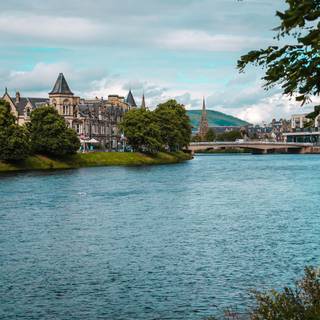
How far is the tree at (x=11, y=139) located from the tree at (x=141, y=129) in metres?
36.3

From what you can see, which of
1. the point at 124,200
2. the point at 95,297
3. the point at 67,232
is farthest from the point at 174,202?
the point at 95,297

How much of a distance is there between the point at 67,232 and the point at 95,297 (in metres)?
16.4

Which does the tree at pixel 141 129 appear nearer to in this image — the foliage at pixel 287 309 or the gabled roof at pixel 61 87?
the gabled roof at pixel 61 87

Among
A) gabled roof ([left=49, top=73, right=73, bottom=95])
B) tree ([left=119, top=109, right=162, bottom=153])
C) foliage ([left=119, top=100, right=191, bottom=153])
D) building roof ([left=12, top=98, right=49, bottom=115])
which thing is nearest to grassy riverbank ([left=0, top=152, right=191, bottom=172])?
foliage ([left=119, top=100, right=191, bottom=153])

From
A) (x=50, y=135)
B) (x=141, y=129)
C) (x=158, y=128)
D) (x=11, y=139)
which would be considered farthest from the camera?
(x=158, y=128)

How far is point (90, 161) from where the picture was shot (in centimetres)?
12719

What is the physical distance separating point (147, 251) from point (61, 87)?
146854 mm

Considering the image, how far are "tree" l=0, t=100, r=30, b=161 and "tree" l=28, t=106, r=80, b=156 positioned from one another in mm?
5920

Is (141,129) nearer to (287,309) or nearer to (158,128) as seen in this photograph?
(158,128)

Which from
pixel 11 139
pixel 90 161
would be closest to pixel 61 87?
pixel 90 161

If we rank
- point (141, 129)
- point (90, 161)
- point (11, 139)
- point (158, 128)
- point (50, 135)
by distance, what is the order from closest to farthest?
point (11, 139) → point (50, 135) → point (90, 161) → point (141, 129) → point (158, 128)

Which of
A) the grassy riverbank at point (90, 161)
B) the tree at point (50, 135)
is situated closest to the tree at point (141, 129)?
the grassy riverbank at point (90, 161)

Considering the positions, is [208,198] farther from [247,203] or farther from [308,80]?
[308,80]

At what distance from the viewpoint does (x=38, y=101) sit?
18000 cm
